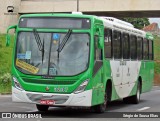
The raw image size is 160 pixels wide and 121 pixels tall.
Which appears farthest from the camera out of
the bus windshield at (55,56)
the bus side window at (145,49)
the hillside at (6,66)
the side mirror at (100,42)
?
the hillside at (6,66)

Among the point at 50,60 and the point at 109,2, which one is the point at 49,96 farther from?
the point at 109,2

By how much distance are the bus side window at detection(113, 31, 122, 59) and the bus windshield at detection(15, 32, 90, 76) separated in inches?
114

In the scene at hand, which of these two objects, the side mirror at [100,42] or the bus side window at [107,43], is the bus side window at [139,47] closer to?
the bus side window at [107,43]

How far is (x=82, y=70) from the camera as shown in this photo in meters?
14.8

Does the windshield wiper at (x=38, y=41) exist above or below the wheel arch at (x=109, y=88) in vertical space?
above

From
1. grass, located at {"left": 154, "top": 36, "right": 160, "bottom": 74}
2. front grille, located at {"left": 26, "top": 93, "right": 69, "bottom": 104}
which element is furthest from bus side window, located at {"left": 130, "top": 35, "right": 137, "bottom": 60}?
grass, located at {"left": 154, "top": 36, "right": 160, "bottom": 74}

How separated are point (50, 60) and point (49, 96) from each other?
1.03 meters

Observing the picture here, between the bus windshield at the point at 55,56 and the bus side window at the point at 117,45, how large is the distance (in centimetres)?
289

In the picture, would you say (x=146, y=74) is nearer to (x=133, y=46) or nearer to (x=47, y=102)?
(x=133, y=46)

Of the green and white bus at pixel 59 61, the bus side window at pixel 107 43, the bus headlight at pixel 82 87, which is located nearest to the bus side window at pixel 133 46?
the bus side window at pixel 107 43

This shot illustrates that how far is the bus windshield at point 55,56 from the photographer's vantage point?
48.7 feet

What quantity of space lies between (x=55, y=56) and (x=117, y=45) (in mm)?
3857

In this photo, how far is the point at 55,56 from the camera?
1493cm

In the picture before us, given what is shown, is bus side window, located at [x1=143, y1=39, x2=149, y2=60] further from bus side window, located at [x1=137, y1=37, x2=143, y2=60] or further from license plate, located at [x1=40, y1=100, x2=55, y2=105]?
license plate, located at [x1=40, y1=100, x2=55, y2=105]
